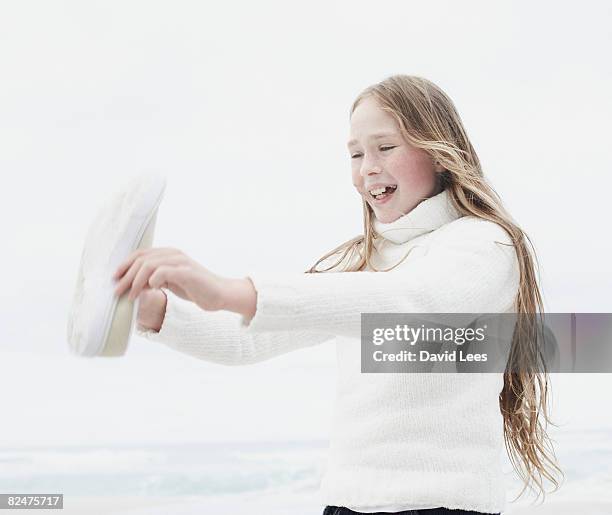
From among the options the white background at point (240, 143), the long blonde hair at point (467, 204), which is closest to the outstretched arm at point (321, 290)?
the long blonde hair at point (467, 204)

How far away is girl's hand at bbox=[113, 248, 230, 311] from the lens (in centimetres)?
69

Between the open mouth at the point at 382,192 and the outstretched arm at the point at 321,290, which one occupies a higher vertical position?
the open mouth at the point at 382,192

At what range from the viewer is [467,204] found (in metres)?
0.98

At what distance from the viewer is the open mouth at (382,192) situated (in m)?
1.02

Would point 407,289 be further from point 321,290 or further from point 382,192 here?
point 382,192

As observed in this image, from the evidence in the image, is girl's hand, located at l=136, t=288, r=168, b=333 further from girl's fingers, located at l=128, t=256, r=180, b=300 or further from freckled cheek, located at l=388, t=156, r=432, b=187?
freckled cheek, located at l=388, t=156, r=432, b=187

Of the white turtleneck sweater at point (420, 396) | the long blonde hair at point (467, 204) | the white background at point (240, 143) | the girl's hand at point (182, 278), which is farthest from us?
the white background at point (240, 143)

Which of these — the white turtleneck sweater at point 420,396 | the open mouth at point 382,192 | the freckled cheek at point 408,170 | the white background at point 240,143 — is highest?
the white background at point 240,143

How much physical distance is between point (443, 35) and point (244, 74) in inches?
20.9

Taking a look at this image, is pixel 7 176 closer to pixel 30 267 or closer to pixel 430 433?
pixel 30 267

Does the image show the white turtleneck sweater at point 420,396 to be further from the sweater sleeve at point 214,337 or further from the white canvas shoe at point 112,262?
the white canvas shoe at point 112,262

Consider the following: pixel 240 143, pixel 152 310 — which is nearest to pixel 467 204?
pixel 152 310

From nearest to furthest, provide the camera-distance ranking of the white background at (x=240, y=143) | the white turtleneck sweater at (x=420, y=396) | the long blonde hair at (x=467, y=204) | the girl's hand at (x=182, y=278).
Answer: the girl's hand at (x=182, y=278)
the white turtleneck sweater at (x=420, y=396)
the long blonde hair at (x=467, y=204)
the white background at (x=240, y=143)

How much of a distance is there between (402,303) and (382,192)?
298mm
